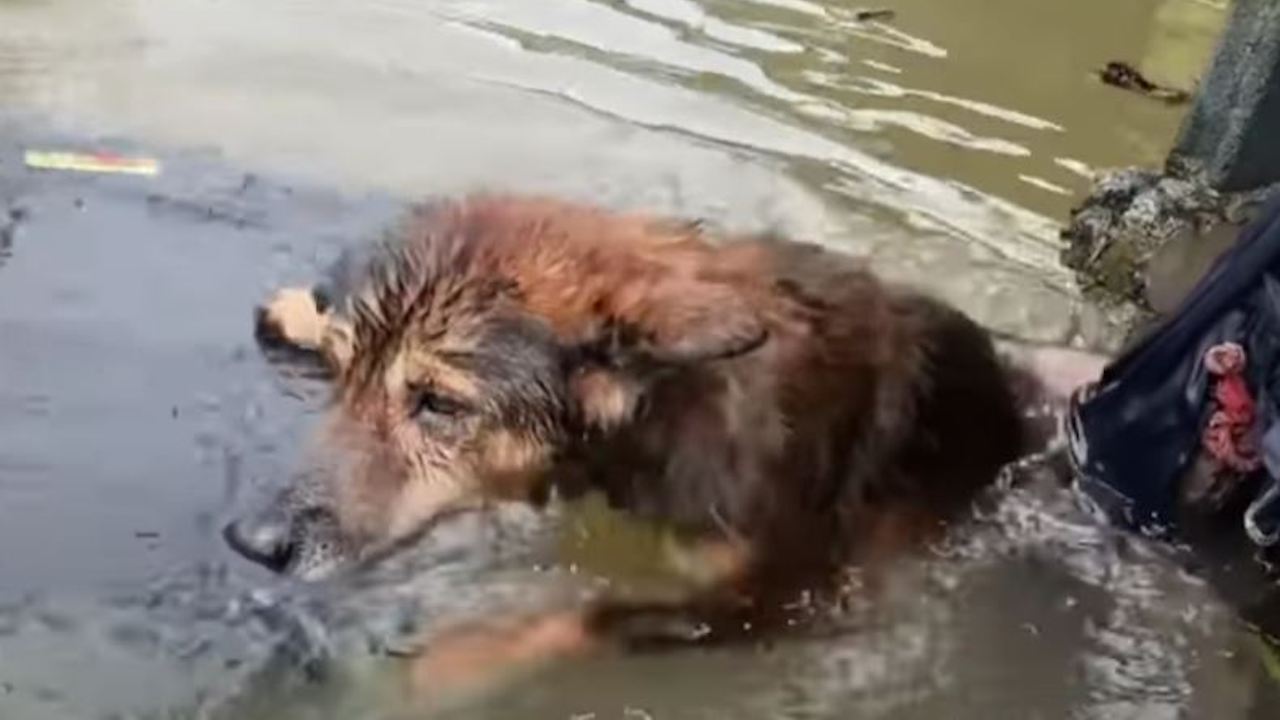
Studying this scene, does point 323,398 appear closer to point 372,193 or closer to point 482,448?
point 482,448

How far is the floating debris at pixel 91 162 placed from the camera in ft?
23.2

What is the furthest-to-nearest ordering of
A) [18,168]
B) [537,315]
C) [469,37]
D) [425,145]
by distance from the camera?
[469,37], [425,145], [18,168], [537,315]

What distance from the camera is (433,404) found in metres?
5.12

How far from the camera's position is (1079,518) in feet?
18.6

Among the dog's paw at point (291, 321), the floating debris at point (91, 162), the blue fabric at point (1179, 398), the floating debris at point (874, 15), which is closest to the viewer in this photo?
the blue fabric at point (1179, 398)

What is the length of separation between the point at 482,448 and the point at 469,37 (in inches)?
151

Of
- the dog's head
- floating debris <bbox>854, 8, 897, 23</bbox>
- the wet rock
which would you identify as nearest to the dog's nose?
the dog's head

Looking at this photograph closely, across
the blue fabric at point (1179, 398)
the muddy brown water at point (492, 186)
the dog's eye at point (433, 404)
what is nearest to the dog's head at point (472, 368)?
the dog's eye at point (433, 404)

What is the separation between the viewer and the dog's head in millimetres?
5043

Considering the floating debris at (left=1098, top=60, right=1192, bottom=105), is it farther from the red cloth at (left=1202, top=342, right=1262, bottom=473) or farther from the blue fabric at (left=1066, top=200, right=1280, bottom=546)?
the red cloth at (left=1202, top=342, right=1262, bottom=473)

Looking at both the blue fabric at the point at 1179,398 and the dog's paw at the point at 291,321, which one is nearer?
the blue fabric at the point at 1179,398

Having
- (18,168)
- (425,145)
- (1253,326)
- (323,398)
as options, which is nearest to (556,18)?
(425,145)

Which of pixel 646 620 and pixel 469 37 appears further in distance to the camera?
pixel 469 37

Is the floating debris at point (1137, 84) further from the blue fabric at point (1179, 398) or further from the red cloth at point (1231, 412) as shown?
the red cloth at point (1231, 412)
